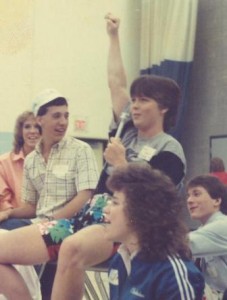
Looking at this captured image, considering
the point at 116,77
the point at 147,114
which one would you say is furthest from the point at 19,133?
the point at 147,114

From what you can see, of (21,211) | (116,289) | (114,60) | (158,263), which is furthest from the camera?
(21,211)

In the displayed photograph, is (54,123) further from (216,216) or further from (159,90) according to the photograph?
(216,216)

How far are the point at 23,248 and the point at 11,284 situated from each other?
0.47 ft

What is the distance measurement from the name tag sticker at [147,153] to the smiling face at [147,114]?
98 mm

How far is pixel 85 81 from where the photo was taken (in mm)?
6348

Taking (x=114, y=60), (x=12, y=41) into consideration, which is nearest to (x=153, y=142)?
(x=114, y=60)

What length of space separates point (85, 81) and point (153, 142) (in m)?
4.12

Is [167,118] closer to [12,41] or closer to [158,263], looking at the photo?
[158,263]

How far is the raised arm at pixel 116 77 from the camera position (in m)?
2.52

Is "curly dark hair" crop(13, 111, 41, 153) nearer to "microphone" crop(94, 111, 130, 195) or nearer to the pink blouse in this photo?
the pink blouse

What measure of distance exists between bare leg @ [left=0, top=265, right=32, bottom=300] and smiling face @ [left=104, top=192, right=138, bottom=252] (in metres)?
0.47

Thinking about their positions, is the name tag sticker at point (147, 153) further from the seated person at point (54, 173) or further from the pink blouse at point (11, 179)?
the pink blouse at point (11, 179)

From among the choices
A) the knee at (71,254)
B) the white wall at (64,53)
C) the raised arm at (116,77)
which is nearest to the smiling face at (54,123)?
the raised arm at (116,77)

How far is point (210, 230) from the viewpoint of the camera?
238 cm
